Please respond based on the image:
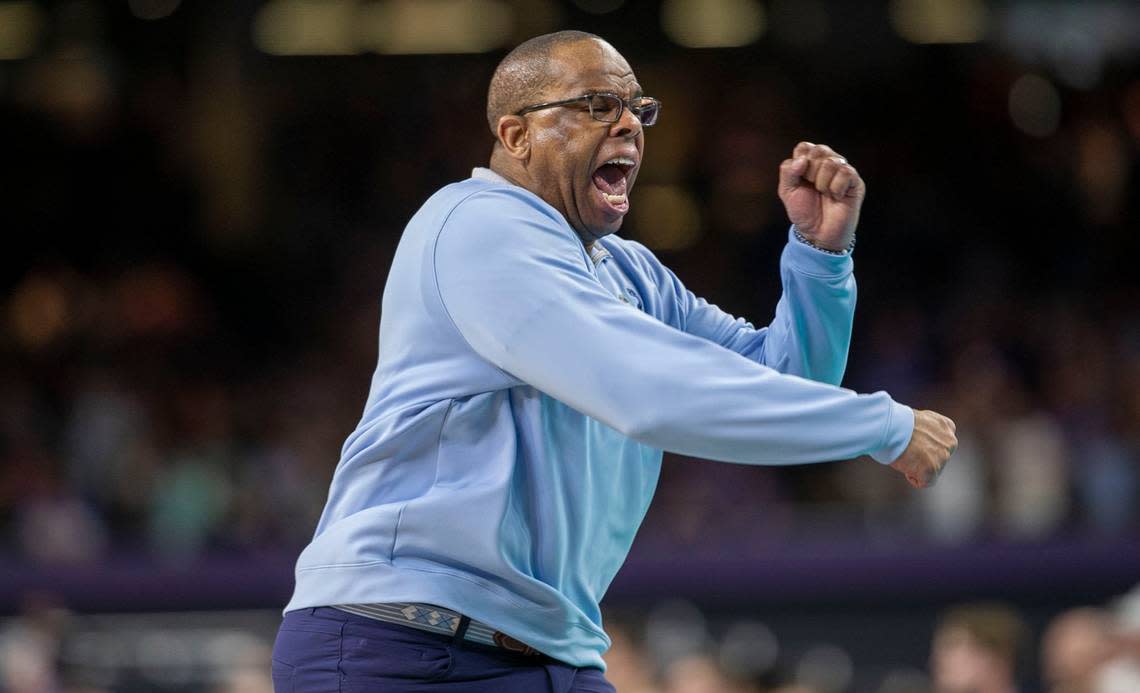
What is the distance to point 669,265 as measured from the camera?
11828 mm

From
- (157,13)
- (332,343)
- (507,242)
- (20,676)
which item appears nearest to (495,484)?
(507,242)

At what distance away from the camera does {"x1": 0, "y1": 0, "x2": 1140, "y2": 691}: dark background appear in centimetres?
928

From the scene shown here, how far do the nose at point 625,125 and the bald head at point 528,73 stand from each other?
152 millimetres

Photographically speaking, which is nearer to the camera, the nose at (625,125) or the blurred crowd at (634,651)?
the nose at (625,125)

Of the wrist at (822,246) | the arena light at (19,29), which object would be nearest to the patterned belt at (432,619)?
the wrist at (822,246)

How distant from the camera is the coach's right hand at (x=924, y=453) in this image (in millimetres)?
3068

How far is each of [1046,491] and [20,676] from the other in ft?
18.1

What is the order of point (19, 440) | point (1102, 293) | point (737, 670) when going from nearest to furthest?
point (737, 670) < point (19, 440) < point (1102, 293)

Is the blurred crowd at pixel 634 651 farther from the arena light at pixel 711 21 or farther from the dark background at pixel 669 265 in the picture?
the arena light at pixel 711 21

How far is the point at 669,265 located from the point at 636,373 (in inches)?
348

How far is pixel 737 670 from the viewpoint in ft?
27.1

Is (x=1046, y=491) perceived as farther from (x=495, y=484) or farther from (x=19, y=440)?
(x=495, y=484)

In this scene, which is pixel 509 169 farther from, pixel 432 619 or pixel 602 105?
pixel 432 619

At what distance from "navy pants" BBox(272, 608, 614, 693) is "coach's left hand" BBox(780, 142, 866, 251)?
1.10m
